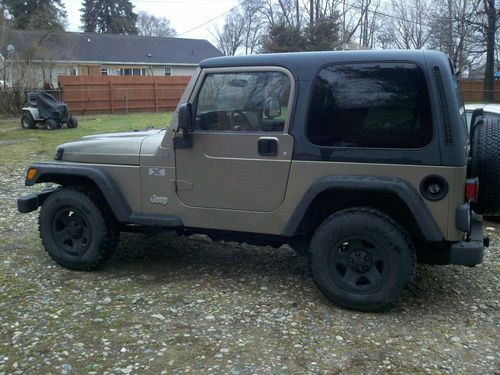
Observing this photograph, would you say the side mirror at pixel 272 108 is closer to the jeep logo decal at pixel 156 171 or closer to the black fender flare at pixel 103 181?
the jeep logo decal at pixel 156 171

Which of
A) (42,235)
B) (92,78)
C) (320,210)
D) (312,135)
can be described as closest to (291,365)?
(320,210)

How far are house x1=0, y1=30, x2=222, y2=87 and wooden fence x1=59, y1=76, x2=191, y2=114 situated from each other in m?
2.47

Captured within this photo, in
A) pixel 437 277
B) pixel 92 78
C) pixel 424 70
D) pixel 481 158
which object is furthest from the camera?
pixel 92 78

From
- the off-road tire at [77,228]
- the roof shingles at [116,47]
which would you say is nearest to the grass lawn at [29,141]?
the off-road tire at [77,228]

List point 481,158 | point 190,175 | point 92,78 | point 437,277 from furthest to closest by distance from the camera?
point 92,78 → point 437,277 → point 190,175 → point 481,158

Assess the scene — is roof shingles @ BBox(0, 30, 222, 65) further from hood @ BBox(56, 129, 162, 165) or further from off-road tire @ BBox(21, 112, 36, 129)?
hood @ BBox(56, 129, 162, 165)

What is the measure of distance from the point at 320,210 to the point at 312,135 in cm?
64

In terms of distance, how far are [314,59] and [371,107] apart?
0.59 m

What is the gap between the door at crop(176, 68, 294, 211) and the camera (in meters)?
4.21

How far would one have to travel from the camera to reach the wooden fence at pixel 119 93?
2862 cm

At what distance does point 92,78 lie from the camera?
2944cm

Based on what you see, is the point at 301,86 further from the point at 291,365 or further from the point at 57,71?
the point at 57,71

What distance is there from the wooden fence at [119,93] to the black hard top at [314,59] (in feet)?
84.7

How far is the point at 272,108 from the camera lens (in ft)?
13.9
